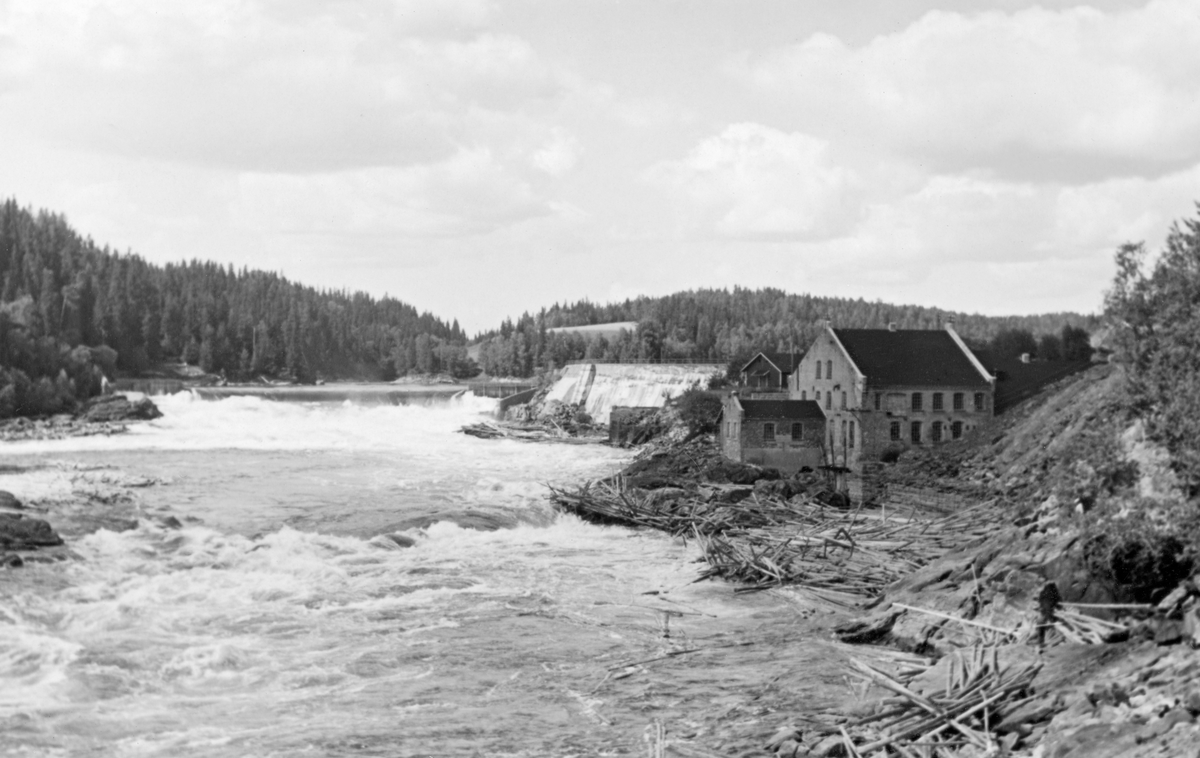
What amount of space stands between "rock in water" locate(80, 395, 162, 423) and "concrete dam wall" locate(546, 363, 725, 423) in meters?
30.5

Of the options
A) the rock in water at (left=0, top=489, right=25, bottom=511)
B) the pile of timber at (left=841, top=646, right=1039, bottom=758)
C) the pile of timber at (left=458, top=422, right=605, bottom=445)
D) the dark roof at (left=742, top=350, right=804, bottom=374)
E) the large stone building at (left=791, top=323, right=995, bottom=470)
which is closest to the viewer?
the pile of timber at (left=841, top=646, right=1039, bottom=758)

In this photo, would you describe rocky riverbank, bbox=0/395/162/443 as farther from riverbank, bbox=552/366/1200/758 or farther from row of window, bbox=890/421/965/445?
riverbank, bbox=552/366/1200/758

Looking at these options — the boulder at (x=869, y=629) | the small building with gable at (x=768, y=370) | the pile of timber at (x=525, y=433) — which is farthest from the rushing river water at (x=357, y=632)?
the pile of timber at (x=525, y=433)

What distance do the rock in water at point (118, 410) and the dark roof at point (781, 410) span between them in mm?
55891

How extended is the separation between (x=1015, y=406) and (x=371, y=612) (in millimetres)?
32263

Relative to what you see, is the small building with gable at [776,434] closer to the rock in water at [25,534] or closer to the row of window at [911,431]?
the row of window at [911,431]

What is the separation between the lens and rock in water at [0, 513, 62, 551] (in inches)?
1104

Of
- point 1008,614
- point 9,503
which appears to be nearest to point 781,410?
point 9,503

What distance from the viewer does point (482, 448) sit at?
6744cm

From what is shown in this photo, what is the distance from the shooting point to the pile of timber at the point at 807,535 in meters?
24.3

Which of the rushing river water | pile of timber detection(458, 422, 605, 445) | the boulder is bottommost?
the rushing river water

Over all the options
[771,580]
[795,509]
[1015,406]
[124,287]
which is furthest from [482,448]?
[124,287]

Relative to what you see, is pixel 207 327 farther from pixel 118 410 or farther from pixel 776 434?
pixel 776 434

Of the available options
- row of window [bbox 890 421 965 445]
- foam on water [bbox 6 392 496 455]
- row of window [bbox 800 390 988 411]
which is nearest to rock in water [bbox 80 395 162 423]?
foam on water [bbox 6 392 496 455]
